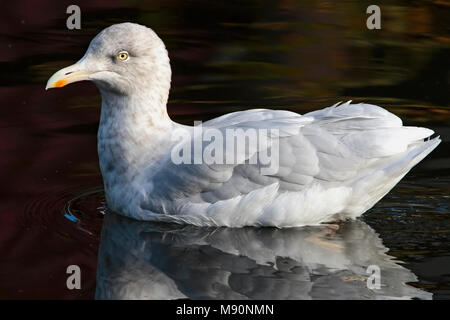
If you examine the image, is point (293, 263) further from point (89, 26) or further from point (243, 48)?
point (89, 26)

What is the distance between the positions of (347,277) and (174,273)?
118 cm

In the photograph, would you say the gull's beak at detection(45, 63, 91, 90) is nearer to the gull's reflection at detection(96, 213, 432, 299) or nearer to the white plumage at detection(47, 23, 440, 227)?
the white plumage at detection(47, 23, 440, 227)

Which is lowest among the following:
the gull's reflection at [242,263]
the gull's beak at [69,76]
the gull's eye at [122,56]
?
the gull's reflection at [242,263]

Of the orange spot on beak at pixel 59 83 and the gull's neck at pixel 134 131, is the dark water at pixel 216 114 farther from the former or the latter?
the orange spot on beak at pixel 59 83

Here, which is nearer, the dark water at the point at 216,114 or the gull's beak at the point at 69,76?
the dark water at the point at 216,114

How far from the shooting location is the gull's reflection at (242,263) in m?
6.43

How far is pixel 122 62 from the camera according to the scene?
24.4ft

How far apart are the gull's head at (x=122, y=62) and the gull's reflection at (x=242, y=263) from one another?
3.55 ft

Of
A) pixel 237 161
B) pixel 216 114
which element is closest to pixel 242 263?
pixel 237 161

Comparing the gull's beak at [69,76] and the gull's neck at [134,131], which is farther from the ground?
the gull's beak at [69,76]

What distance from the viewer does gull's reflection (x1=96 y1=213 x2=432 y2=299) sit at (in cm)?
643

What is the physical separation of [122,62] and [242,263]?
180 centimetres

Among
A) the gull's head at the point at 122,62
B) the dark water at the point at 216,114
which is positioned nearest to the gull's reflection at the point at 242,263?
the dark water at the point at 216,114

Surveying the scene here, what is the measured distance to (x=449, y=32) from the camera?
41.4ft
